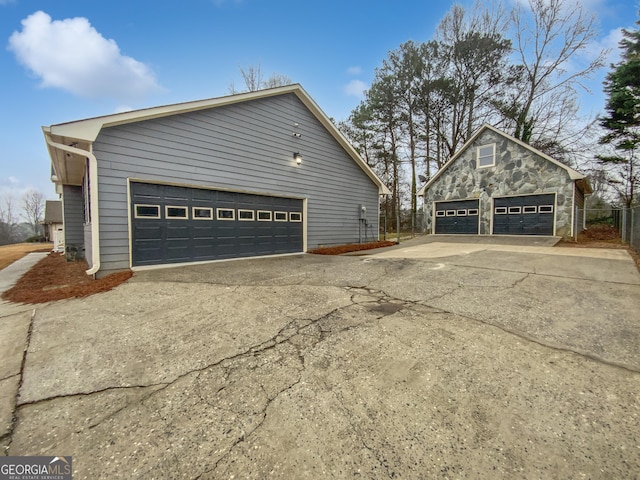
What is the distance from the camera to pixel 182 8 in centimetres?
904

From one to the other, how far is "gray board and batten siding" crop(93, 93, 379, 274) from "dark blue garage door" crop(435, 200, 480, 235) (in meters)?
5.74

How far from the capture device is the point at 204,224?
7148mm

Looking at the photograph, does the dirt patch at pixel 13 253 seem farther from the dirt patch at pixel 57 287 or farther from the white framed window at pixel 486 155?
the white framed window at pixel 486 155

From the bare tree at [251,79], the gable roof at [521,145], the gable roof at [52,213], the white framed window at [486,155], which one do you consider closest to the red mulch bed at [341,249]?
the gable roof at [521,145]

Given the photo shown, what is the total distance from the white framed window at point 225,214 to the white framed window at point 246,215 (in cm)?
20

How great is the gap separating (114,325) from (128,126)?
196 inches

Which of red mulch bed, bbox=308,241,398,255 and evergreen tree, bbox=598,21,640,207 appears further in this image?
evergreen tree, bbox=598,21,640,207

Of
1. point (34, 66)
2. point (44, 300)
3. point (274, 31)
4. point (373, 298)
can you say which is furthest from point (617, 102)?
point (34, 66)

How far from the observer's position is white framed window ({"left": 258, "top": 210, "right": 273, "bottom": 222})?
842 cm

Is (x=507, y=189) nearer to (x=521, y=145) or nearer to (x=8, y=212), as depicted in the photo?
(x=521, y=145)

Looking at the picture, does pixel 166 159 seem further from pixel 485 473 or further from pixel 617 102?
pixel 617 102

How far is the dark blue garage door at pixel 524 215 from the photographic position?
12.6 metres

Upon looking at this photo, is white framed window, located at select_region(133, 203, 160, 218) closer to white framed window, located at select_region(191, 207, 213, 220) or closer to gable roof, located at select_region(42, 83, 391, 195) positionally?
white framed window, located at select_region(191, 207, 213, 220)

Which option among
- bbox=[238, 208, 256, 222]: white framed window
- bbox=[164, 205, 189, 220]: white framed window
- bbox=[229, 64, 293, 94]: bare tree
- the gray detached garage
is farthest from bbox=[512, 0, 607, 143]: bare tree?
bbox=[164, 205, 189, 220]: white framed window
